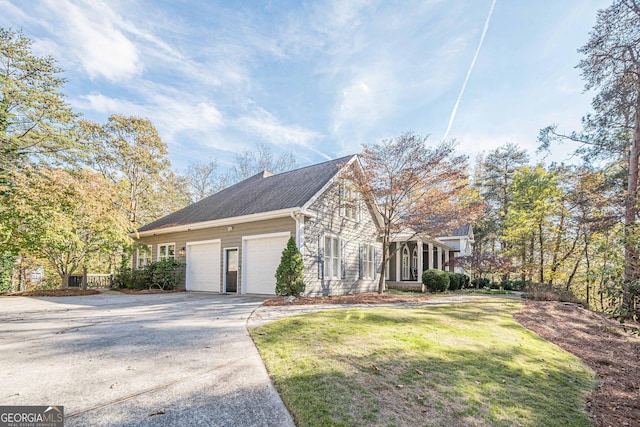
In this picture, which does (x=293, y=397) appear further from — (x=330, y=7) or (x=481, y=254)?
(x=481, y=254)

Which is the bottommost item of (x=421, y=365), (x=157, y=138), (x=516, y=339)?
(x=516, y=339)

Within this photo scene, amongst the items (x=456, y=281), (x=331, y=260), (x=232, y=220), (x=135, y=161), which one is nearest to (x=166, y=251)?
(x=232, y=220)

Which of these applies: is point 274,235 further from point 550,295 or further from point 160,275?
point 550,295

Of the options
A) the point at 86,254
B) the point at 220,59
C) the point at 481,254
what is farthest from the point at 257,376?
the point at 481,254

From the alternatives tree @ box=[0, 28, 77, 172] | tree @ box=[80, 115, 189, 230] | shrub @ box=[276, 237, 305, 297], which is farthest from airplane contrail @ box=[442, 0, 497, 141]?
tree @ box=[80, 115, 189, 230]

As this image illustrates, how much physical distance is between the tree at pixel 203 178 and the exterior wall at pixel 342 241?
62.6ft

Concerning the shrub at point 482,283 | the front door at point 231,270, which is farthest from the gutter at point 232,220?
the shrub at point 482,283

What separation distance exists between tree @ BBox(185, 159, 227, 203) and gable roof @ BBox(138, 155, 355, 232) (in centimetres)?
1325

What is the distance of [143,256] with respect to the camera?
16297mm

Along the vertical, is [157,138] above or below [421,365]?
above

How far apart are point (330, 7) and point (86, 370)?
11.7 metres

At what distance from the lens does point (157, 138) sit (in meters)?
22.5

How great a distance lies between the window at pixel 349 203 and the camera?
12.7 metres

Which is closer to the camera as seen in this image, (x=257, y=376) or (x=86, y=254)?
(x=257, y=376)
